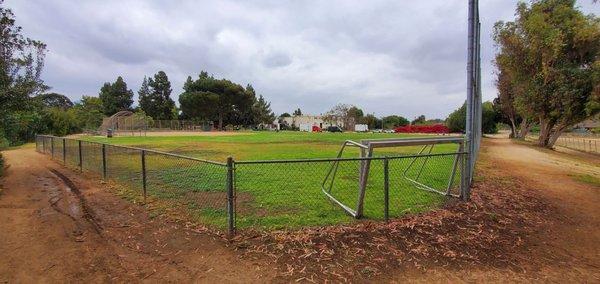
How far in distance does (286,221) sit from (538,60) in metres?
27.6

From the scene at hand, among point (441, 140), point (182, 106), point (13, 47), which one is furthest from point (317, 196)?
point (182, 106)

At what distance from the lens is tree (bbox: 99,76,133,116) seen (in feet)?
292

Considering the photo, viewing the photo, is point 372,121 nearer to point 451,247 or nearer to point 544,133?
point 544,133

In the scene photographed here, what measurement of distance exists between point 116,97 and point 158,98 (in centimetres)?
1106

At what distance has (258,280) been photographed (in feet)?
12.7

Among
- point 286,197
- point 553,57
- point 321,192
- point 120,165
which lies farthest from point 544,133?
point 120,165

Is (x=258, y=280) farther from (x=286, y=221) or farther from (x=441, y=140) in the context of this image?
(x=441, y=140)

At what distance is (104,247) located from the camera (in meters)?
4.76

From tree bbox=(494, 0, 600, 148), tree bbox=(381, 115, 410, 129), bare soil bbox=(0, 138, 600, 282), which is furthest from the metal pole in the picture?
tree bbox=(381, 115, 410, 129)

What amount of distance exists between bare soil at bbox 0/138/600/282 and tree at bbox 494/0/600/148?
2128 cm

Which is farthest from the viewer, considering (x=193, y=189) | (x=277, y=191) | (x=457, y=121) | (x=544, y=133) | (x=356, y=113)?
(x=356, y=113)

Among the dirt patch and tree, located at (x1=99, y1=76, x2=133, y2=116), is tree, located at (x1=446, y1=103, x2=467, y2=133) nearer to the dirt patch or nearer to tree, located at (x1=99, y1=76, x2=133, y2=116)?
the dirt patch

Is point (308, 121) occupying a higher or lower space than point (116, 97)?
lower

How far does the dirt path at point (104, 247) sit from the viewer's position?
157 inches
